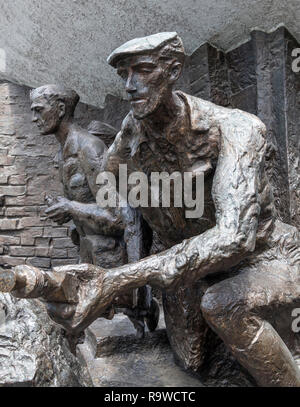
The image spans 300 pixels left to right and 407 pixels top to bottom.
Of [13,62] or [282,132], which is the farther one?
[13,62]

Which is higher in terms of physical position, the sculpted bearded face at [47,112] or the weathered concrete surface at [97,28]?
the weathered concrete surface at [97,28]

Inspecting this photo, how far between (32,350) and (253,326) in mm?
728

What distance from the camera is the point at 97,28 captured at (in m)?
3.17

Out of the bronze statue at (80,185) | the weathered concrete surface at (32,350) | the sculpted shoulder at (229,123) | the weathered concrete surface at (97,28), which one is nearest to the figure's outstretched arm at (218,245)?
the sculpted shoulder at (229,123)

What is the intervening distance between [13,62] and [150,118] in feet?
8.17

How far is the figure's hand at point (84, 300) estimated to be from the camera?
147 centimetres

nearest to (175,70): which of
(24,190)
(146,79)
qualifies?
(146,79)

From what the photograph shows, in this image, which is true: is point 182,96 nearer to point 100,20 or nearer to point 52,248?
point 100,20

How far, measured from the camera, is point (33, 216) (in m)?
4.26

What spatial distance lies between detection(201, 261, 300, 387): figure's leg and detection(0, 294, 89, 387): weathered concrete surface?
496mm

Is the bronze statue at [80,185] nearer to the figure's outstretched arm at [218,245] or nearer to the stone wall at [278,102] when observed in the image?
the stone wall at [278,102]

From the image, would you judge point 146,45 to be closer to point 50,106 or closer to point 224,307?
point 224,307

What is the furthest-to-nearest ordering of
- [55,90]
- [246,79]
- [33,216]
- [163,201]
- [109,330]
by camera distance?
[33,216], [55,90], [246,79], [109,330], [163,201]

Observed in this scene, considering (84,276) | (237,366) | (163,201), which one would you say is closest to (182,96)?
(163,201)
